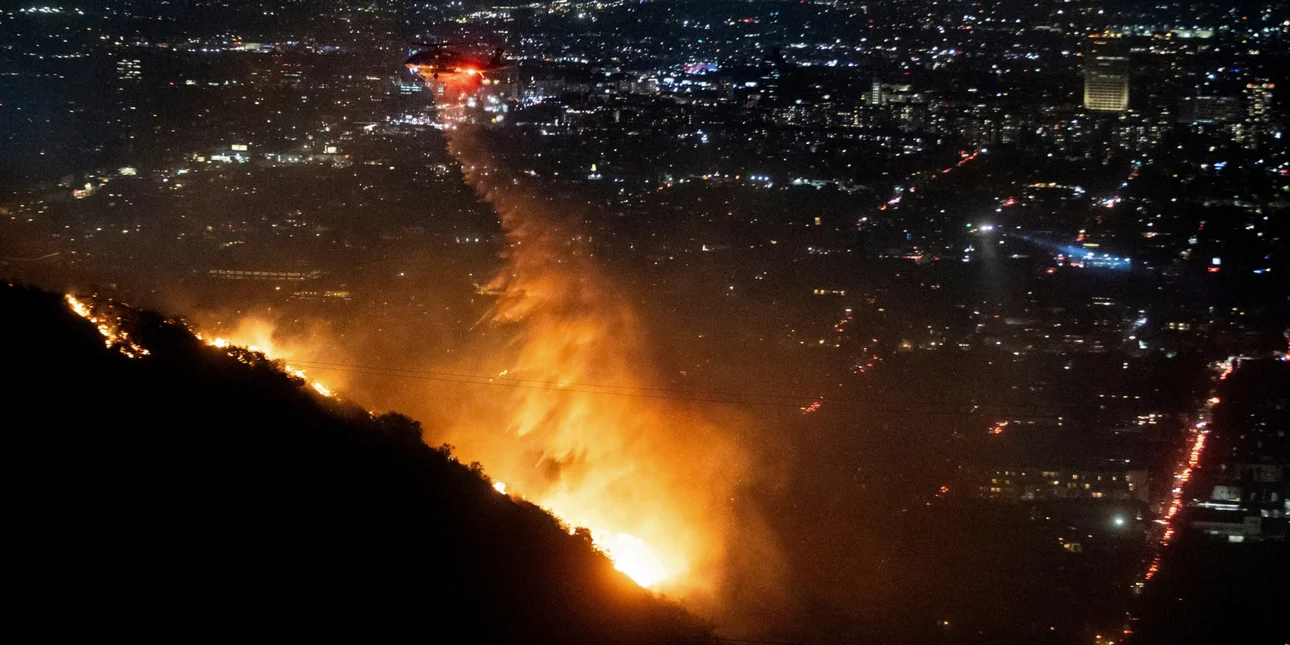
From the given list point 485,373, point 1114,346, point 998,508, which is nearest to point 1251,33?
point 1114,346

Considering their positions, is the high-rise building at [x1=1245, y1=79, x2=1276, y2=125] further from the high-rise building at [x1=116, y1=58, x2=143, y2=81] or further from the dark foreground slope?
the high-rise building at [x1=116, y1=58, x2=143, y2=81]

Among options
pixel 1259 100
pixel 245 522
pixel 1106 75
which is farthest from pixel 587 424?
pixel 1259 100

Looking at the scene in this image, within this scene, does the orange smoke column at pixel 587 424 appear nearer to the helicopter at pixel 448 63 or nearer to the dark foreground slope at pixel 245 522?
the dark foreground slope at pixel 245 522

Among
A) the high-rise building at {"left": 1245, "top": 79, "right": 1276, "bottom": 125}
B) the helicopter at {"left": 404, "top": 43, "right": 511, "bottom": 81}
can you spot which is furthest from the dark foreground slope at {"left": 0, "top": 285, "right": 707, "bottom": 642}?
the high-rise building at {"left": 1245, "top": 79, "right": 1276, "bottom": 125}

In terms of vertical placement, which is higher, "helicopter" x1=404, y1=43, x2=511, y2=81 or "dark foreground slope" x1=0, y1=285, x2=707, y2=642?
"helicopter" x1=404, y1=43, x2=511, y2=81

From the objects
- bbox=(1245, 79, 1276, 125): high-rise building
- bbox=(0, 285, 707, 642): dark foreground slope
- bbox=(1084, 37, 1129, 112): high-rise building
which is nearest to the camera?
bbox=(0, 285, 707, 642): dark foreground slope

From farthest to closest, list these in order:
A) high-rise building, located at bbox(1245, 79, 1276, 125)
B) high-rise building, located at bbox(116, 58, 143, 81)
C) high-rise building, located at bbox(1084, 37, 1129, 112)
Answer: high-rise building, located at bbox(116, 58, 143, 81) < high-rise building, located at bbox(1084, 37, 1129, 112) < high-rise building, located at bbox(1245, 79, 1276, 125)
